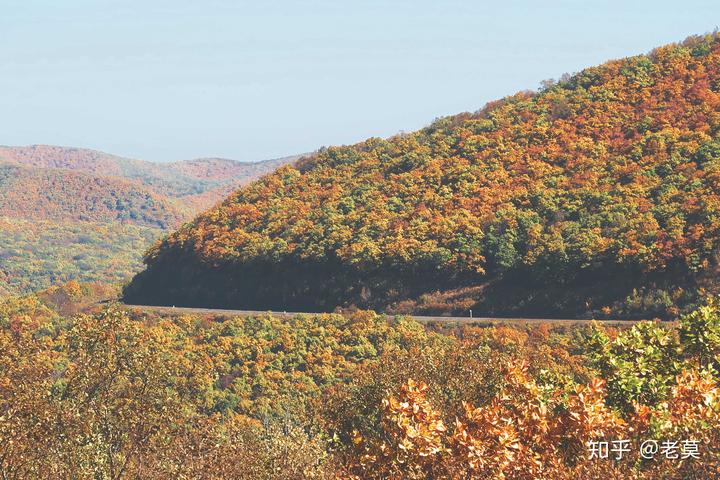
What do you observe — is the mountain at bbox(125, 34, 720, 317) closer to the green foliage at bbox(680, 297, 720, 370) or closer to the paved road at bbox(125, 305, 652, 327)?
the paved road at bbox(125, 305, 652, 327)

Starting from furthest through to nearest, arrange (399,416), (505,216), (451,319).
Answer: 1. (505,216)
2. (451,319)
3. (399,416)

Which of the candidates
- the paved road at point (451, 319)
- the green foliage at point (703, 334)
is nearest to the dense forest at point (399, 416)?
the green foliage at point (703, 334)

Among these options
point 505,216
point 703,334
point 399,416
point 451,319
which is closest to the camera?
point 399,416

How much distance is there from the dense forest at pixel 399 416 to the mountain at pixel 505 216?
26.7 m

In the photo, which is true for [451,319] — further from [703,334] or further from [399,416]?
[399,416]

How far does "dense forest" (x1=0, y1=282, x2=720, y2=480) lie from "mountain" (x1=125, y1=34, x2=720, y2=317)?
26690mm

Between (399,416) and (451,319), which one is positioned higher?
(399,416)

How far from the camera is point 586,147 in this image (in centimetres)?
9900

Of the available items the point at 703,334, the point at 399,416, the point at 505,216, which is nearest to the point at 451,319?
the point at 505,216

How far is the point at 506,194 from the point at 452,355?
186 feet

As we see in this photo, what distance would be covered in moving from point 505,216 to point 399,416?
74.1m

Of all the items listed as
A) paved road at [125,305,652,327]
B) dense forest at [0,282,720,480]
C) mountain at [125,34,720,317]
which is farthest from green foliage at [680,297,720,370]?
mountain at [125,34,720,317]

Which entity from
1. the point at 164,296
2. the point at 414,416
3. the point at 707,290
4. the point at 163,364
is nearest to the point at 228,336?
the point at 164,296

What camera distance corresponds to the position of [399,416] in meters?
17.5
